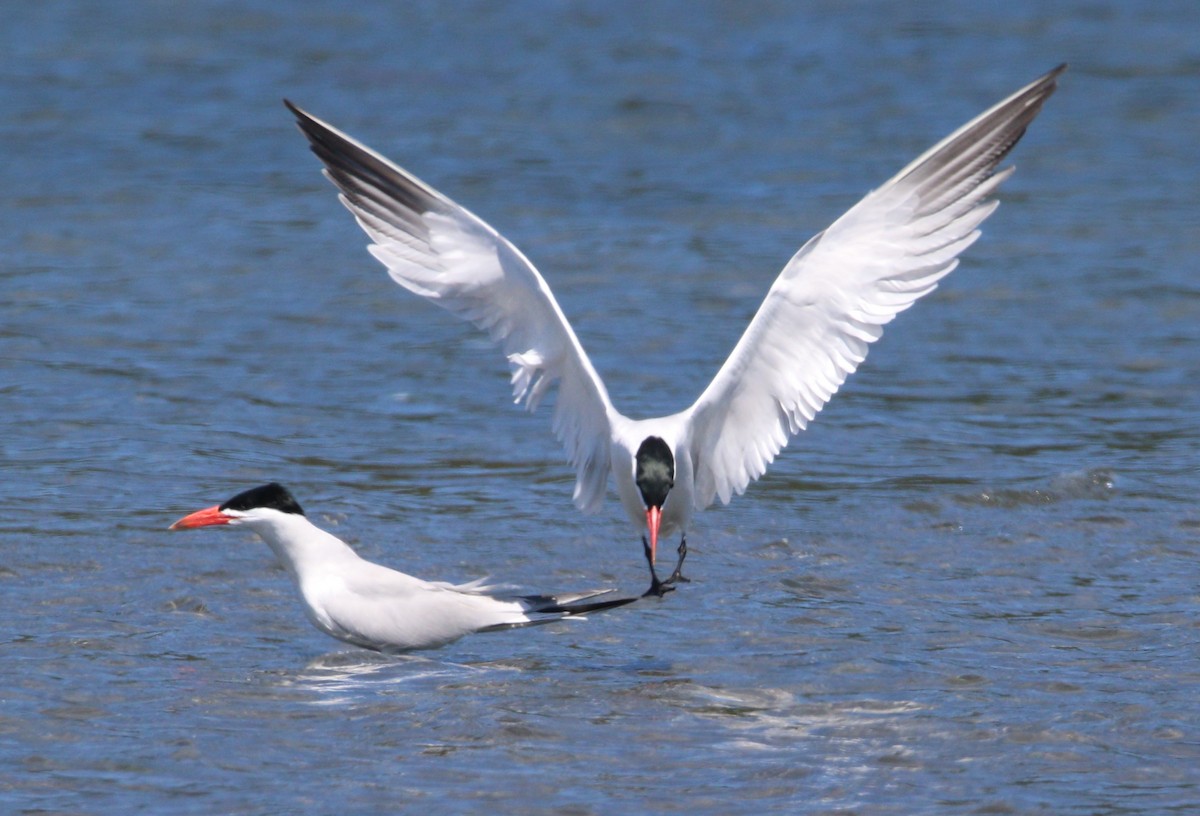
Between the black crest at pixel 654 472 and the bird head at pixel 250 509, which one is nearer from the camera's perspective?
the black crest at pixel 654 472

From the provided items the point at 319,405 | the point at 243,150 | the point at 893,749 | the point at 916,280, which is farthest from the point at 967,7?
the point at 893,749

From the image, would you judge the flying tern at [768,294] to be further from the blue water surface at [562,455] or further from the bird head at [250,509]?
the bird head at [250,509]

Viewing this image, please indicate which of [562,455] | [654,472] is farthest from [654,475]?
[562,455]

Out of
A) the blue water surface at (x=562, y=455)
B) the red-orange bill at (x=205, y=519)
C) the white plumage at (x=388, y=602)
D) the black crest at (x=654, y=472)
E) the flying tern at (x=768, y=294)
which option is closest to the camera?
the blue water surface at (x=562, y=455)

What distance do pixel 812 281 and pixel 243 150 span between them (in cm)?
957

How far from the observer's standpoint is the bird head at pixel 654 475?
6.27 m

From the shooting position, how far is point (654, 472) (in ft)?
20.6

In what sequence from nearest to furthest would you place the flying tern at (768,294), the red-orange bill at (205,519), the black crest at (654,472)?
the black crest at (654,472), the red-orange bill at (205,519), the flying tern at (768,294)

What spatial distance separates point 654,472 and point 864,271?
1.12 meters

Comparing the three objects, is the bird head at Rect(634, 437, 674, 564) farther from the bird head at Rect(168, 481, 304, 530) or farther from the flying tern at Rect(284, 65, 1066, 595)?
the bird head at Rect(168, 481, 304, 530)

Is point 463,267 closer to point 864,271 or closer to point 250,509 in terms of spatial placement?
point 250,509

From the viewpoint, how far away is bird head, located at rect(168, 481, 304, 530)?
255 inches

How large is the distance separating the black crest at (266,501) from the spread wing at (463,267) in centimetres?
88

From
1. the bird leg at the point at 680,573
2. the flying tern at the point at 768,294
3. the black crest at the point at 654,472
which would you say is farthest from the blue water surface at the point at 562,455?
the flying tern at the point at 768,294
